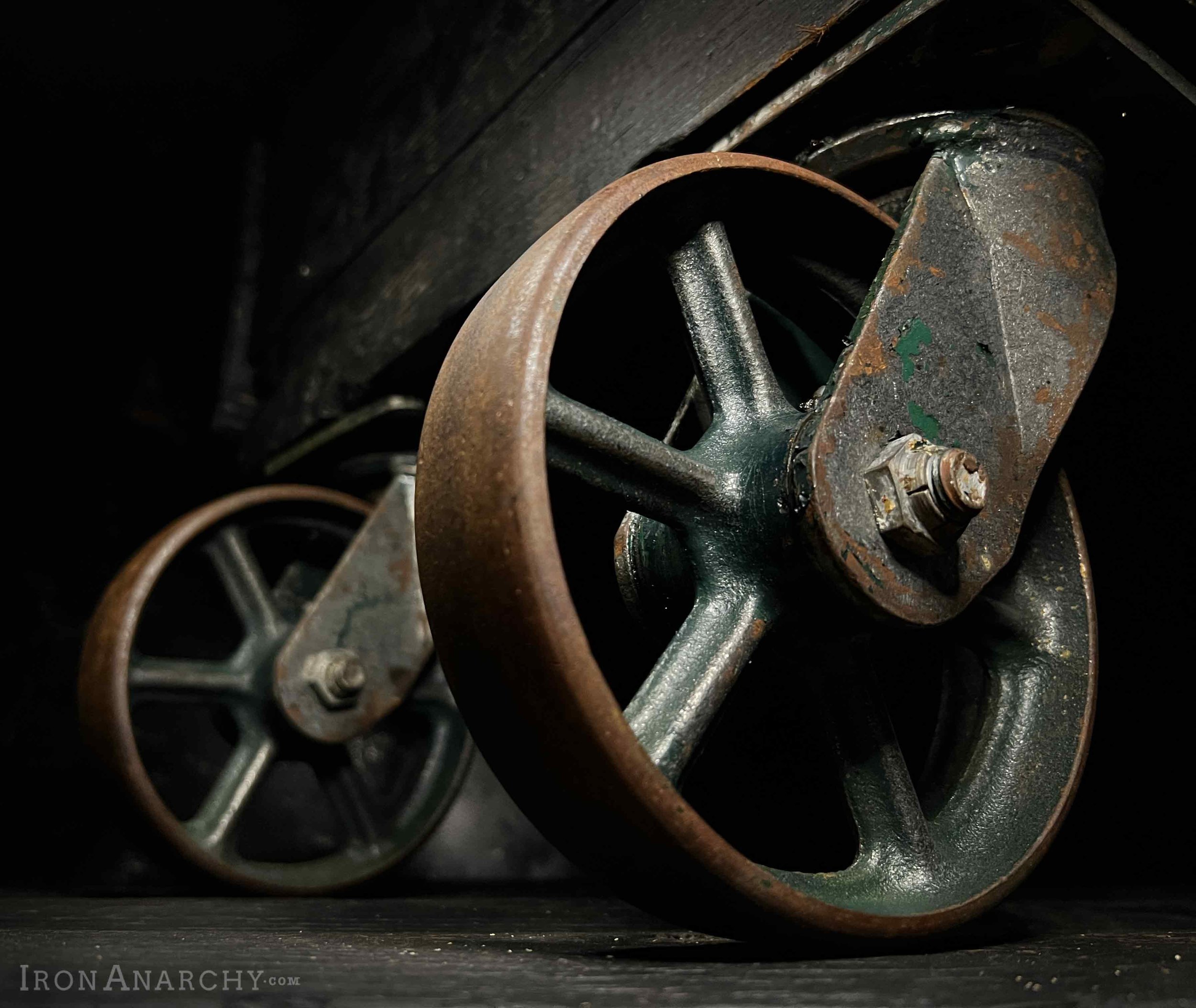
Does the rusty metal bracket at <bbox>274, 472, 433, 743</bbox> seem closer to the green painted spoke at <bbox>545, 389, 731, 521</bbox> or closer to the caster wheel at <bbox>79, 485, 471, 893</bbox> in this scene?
the caster wheel at <bbox>79, 485, 471, 893</bbox>

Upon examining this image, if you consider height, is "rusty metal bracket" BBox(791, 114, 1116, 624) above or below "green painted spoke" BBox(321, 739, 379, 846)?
above

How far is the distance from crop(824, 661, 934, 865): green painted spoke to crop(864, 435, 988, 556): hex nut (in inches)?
6.8

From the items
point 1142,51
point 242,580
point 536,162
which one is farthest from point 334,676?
point 1142,51

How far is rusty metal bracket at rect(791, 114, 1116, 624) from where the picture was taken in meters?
0.85

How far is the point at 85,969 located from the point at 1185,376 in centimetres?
A: 158

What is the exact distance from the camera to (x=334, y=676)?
1.71 meters

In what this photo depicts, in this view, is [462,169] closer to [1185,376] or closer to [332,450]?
[332,450]

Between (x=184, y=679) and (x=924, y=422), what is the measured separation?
1.38m

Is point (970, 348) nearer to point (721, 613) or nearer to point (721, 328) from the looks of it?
point (721, 328)

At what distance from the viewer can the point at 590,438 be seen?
845mm

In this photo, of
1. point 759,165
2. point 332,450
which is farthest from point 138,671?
point 759,165

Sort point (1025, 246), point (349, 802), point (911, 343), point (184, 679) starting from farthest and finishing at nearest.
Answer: point (349, 802), point (184, 679), point (1025, 246), point (911, 343)

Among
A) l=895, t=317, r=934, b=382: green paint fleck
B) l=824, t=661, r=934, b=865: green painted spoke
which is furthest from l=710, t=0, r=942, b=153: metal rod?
l=824, t=661, r=934, b=865: green painted spoke

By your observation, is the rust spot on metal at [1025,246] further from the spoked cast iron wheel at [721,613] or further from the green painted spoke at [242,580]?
the green painted spoke at [242,580]
